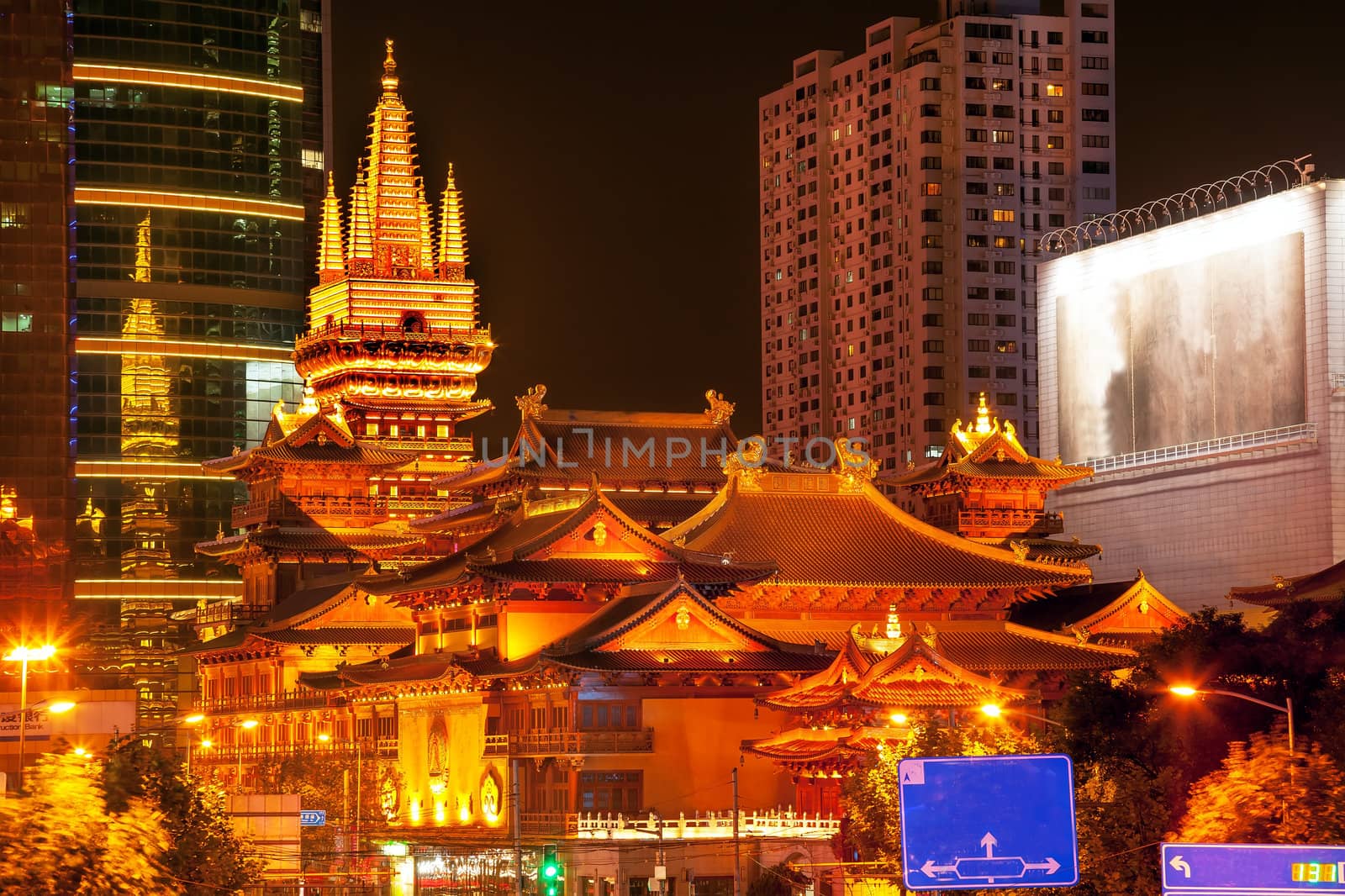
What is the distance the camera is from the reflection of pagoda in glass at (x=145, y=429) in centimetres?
14738

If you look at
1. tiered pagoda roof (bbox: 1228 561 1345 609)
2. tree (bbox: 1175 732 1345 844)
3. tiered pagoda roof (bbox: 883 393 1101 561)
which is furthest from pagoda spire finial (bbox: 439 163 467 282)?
tree (bbox: 1175 732 1345 844)

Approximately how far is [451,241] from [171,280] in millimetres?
35707

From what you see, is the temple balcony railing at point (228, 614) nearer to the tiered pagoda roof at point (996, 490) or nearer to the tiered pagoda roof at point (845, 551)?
the tiered pagoda roof at point (996, 490)

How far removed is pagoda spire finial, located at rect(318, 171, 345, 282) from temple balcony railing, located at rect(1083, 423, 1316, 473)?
131ft

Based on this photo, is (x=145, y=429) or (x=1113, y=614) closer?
(x=1113, y=614)

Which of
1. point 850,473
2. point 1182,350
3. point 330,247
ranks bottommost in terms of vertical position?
point 850,473

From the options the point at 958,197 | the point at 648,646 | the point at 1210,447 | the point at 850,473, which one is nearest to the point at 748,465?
the point at 850,473

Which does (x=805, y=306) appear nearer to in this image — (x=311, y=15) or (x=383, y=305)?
(x=311, y=15)

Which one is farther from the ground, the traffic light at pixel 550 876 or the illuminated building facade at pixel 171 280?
the illuminated building facade at pixel 171 280

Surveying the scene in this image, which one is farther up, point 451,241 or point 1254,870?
point 451,241

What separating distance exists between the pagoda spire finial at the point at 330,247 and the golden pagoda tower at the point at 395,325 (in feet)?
10.3

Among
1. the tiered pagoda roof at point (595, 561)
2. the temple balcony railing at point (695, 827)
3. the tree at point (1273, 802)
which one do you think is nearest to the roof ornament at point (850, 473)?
the tiered pagoda roof at point (595, 561)

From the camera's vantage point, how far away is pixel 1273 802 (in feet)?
126

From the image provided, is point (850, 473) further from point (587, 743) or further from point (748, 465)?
point (587, 743)
